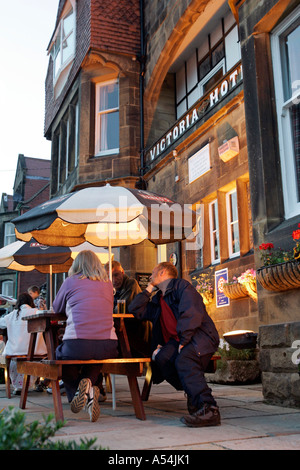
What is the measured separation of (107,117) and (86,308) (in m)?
11.3

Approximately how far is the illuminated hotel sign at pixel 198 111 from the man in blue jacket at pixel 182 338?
562 centimetres

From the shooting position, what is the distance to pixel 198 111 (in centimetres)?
1073

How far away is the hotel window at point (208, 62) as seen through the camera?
1167 cm

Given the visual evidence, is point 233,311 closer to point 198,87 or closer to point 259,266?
point 259,266

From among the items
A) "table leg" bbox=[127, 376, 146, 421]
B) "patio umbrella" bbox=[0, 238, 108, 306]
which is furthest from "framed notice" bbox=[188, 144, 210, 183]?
"table leg" bbox=[127, 376, 146, 421]

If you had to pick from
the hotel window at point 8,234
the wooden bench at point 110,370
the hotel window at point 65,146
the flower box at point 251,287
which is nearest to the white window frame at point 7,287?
the hotel window at point 8,234

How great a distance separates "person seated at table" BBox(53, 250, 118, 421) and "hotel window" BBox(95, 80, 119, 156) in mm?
10440

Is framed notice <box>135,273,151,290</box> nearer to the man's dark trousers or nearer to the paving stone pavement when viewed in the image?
the paving stone pavement

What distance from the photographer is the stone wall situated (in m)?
4.81

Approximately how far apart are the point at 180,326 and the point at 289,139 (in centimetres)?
270

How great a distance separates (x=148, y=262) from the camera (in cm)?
1353

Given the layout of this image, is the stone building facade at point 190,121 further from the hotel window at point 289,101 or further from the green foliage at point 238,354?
the green foliage at point 238,354

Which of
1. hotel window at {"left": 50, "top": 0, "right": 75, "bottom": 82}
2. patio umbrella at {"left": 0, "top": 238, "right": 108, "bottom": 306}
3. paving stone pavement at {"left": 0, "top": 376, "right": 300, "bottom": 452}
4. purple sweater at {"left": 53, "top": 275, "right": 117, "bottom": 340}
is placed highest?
hotel window at {"left": 50, "top": 0, "right": 75, "bottom": 82}

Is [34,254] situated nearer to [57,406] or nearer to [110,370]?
[110,370]
